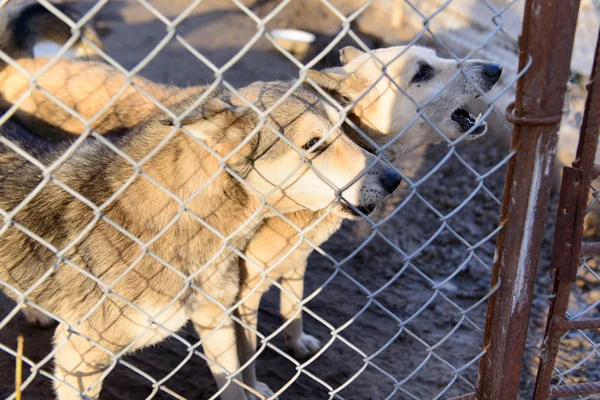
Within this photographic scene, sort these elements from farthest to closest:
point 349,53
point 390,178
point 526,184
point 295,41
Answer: point 295,41 → point 349,53 → point 390,178 → point 526,184

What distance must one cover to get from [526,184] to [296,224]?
1.30m

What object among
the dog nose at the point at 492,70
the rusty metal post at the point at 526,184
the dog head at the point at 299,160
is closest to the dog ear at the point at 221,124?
the dog head at the point at 299,160

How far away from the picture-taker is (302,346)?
319cm

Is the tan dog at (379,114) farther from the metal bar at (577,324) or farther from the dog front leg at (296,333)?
the metal bar at (577,324)

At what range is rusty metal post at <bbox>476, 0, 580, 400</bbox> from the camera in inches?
54.7

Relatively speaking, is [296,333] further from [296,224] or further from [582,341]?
[582,341]

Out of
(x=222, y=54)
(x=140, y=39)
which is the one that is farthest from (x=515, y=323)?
(x=140, y=39)

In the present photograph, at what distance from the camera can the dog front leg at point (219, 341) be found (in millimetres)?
2434

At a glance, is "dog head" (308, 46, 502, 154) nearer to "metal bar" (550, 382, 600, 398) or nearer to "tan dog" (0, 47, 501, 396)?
"tan dog" (0, 47, 501, 396)

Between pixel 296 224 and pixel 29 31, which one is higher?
pixel 296 224

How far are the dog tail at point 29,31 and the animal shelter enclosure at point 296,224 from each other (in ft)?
0.05

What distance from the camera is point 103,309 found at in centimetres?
201

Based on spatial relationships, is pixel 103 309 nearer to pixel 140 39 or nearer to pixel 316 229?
pixel 316 229

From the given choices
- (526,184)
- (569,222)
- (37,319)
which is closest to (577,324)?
(569,222)
